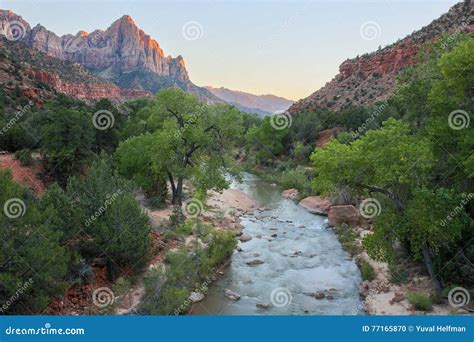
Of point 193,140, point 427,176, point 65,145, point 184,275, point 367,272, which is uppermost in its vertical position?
point 193,140

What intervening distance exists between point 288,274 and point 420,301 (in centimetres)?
690

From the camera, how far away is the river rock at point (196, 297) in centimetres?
1705

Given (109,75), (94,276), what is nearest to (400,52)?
(94,276)

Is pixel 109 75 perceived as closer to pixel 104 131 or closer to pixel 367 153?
pixel 104 131

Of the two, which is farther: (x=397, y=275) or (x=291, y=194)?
(x=291, y=194)

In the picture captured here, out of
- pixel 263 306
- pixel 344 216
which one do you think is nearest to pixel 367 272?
pixel 263 306

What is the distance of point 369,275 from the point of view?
19344 mm

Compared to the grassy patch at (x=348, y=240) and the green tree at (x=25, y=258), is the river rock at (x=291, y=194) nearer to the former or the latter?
the grassy patch at (x=348, y=240)

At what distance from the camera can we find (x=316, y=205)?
34.4 m

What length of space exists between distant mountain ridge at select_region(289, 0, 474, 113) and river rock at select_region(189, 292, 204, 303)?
6358 centimetres

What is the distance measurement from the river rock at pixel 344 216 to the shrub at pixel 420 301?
13.2 metres

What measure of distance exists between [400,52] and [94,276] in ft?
281

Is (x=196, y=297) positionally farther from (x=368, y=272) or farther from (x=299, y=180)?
(x=299, y=180)

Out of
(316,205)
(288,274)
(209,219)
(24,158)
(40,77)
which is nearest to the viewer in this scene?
(288,274)
